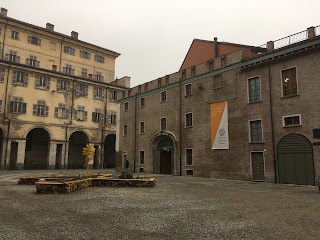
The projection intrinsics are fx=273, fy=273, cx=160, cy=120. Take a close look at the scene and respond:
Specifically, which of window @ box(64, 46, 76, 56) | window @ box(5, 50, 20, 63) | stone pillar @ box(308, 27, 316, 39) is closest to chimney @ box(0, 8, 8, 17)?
window @ box(5, 50, 20, 63)

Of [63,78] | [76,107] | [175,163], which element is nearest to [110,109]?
[76,107]

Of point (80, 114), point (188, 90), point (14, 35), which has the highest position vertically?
point (14, 35)

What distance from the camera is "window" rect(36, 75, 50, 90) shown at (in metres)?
37.7

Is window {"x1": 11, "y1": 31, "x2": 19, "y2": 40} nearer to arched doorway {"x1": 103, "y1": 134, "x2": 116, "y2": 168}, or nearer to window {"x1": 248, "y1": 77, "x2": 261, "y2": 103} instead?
arched doorway {"x1": 103, "y1": 134, "x2": 116, "y2": 168}

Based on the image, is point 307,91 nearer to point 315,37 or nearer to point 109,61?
point 315,37

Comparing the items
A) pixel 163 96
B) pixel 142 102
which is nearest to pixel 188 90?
pixel 163 96

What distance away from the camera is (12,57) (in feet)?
126

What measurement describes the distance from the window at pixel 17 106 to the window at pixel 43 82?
316 cm

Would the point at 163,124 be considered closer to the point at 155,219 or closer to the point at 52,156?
the point at 52,156

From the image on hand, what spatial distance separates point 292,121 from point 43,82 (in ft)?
106

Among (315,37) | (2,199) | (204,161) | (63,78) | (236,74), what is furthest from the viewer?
(63,78)

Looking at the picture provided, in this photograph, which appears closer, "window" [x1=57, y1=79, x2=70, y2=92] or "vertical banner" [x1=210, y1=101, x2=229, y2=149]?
"vertical banner" [x1=210, y1=101, x2=229, y2=149]

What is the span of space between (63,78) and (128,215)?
116ft

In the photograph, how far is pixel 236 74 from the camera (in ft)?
76.9
